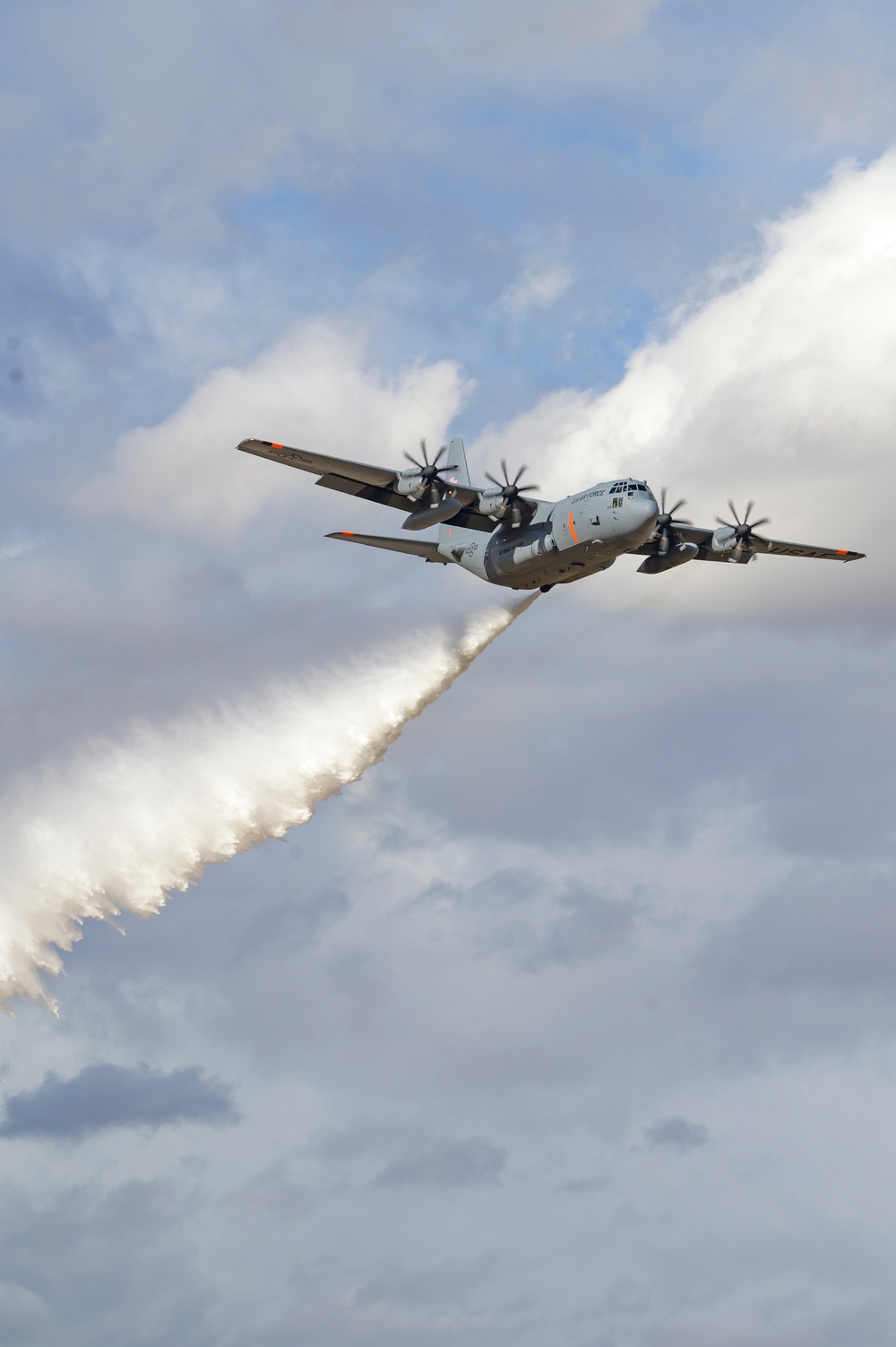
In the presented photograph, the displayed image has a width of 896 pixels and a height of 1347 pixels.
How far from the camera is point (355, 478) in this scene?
165ft

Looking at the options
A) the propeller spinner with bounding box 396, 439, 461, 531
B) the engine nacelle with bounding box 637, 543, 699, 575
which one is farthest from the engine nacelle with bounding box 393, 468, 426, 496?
the engine nacelle with bounding box 637, 543, 699, 575

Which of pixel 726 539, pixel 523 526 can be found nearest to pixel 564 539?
pixel 523 526

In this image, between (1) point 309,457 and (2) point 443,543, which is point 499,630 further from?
(1) point 309,457

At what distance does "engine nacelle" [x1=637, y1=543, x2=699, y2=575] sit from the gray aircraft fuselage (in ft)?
16.9

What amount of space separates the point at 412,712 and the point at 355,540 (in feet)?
23.8

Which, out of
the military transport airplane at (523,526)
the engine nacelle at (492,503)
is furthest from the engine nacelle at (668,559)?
the engine nacelle at (492,503)

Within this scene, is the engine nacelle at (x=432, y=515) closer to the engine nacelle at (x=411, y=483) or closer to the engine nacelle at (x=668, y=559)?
the engine nacelle at (x=411, y=483)

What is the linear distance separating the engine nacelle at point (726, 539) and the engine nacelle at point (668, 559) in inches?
48.2

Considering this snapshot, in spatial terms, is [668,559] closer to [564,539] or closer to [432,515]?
[564,539]

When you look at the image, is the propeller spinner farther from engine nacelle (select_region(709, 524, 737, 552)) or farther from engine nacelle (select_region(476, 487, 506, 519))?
engine nacelle (select_region(709, 524, 737, 552))

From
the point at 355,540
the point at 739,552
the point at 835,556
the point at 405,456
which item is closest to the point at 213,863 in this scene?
the point at 355,540

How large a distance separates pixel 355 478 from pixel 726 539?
16.0 metres

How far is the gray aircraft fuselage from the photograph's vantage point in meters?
47.9

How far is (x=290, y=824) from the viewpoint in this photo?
176 feet
